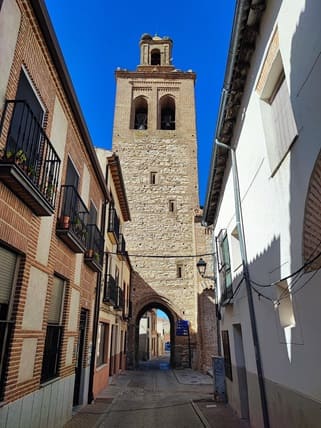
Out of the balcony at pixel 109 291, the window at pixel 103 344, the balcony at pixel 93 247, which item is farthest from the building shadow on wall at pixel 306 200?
the window at pixel 103 344

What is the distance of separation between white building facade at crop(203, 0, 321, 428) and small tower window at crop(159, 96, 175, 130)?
67.5ft

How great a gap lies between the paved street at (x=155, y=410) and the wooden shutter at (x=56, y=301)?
232cm

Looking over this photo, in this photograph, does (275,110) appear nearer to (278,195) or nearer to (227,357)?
(278,195)

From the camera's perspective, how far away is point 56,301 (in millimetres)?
6266

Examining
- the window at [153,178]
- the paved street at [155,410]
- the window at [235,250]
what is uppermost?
the window at [153,178]

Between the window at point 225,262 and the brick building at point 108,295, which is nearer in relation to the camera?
the window at point 225,262

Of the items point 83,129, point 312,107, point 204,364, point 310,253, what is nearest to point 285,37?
point 312,107

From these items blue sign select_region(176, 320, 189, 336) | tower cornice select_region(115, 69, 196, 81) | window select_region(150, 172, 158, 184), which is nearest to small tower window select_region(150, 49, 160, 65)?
tower cornice select_region(115, 69, 196, 81)

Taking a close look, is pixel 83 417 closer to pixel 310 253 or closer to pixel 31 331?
pixel 31 331

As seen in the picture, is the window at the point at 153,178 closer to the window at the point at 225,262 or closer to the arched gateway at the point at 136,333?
the arched gateway at the point at 136,333

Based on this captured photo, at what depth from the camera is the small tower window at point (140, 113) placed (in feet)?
86.9

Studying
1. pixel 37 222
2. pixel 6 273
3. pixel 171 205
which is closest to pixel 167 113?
pixel 171 205

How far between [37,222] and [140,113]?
80.6ft

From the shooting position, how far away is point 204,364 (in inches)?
681
